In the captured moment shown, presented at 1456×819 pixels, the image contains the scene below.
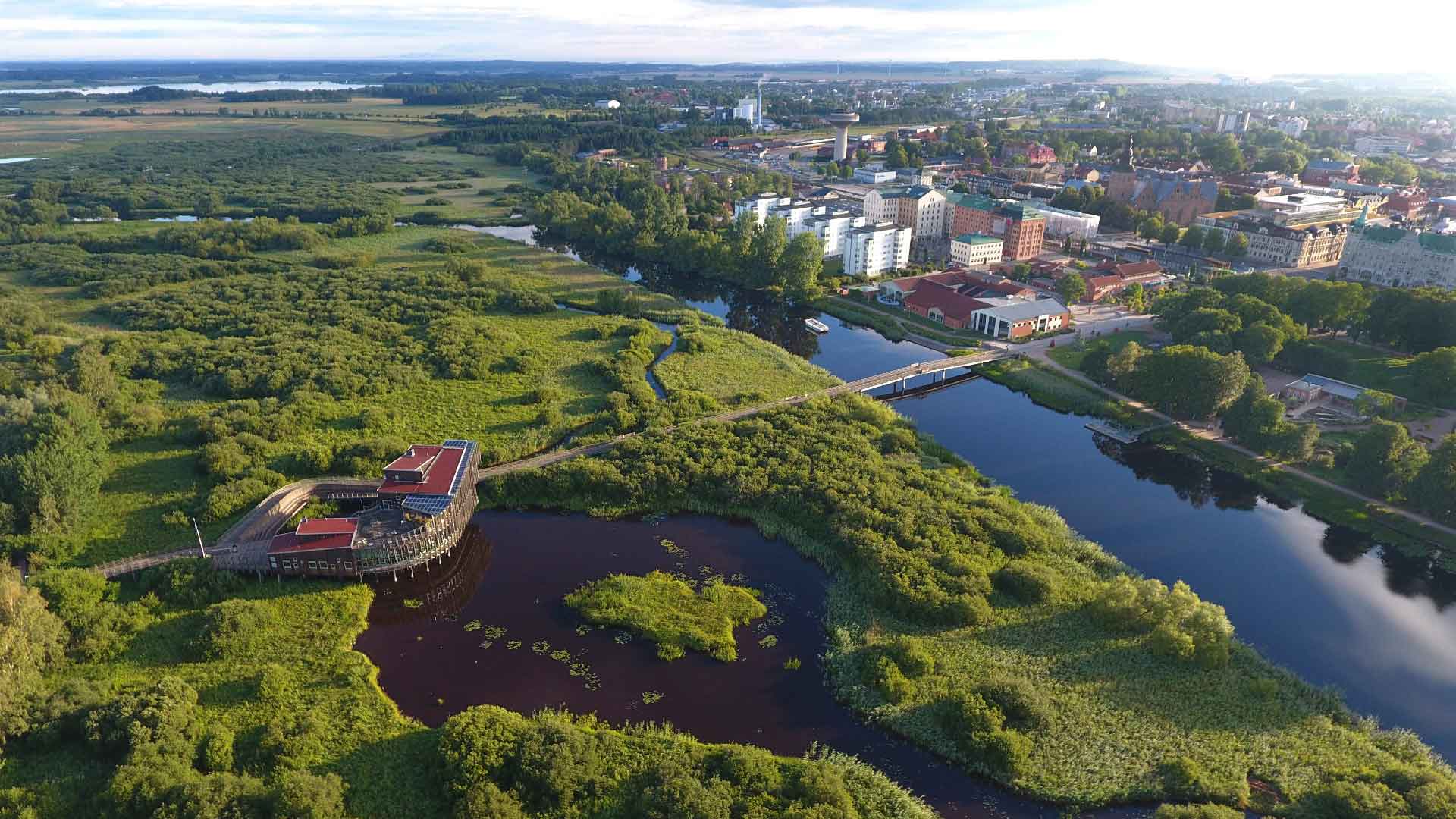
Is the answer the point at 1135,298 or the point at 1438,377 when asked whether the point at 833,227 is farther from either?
the point at 1438,377

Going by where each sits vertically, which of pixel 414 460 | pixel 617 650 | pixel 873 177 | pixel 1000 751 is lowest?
pixel 617 650

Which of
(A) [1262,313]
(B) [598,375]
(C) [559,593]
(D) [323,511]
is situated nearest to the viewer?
(C) [559,593]

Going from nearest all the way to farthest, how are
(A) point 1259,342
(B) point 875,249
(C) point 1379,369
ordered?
(A) point 1259,342 → (C) point 1379,369 → (B) point 875,249

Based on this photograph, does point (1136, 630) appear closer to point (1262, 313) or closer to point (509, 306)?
point (1262, 313)

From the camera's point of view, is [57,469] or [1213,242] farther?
[1213,242]

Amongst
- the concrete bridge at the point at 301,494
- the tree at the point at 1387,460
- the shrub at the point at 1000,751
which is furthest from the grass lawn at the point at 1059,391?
the shrub at the point at 1000,751

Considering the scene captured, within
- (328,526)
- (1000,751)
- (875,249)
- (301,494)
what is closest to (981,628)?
(1000,751)

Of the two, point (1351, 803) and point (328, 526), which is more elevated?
point (328, 526)

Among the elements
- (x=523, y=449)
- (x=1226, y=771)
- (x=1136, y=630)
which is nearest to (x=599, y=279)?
(x=523, y=449)
